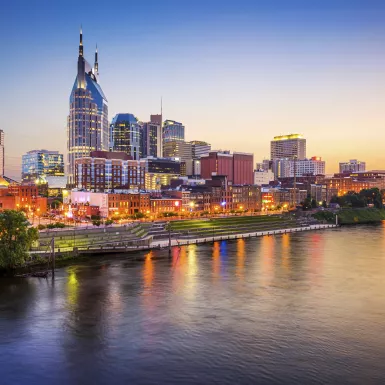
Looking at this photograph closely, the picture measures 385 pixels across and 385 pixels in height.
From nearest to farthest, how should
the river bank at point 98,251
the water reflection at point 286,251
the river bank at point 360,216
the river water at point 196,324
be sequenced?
the river water at point 196,324, the river bank at point 98,251, the water reflection at point 286,251, the river bank at point 360,216

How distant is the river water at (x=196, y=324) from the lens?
3347cm

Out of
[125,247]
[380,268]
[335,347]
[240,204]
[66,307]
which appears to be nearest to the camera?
[335,347]

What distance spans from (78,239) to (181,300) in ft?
142

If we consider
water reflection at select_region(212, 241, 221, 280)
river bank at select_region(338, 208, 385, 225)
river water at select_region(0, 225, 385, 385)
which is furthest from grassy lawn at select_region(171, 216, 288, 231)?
river water at select_region(0, 225, 385, 385)

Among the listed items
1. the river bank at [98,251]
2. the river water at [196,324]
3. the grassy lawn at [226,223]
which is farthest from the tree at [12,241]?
the grassy lawn at [226,223]

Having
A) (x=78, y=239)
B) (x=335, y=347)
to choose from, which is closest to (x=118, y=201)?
(x=78, y=239)

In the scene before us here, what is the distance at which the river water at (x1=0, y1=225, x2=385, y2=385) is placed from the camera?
110ft

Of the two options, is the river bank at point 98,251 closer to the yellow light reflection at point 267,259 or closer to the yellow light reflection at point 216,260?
the yellow light reflection at point 216,260

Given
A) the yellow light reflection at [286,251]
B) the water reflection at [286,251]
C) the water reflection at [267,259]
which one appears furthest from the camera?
the yellow light reflection at [286,251]

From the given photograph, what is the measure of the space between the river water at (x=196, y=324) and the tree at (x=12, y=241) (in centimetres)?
598

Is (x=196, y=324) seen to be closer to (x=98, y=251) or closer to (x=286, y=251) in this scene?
(x=98, y=251)

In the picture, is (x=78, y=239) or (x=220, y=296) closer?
(x=220, y=296)

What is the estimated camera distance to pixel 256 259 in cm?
8138

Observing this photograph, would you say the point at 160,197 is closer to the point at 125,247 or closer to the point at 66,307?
the point at 125,247
